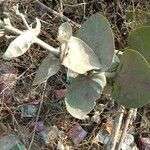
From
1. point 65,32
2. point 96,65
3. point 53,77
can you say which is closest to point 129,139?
point 53,77

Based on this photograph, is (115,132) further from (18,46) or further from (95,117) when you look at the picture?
(18,46)

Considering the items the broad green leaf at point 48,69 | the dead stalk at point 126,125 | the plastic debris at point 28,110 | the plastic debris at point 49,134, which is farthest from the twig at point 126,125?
the broad green leaf at point 48,69

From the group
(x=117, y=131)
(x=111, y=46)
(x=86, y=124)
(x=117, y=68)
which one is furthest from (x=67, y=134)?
(x=111, y=46)

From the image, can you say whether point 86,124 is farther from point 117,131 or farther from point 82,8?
point 82,8

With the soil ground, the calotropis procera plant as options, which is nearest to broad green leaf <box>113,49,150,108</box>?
the calotropis procera plant

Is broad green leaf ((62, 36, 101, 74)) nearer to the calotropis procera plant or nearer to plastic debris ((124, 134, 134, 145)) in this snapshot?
the calotropis procera plant
